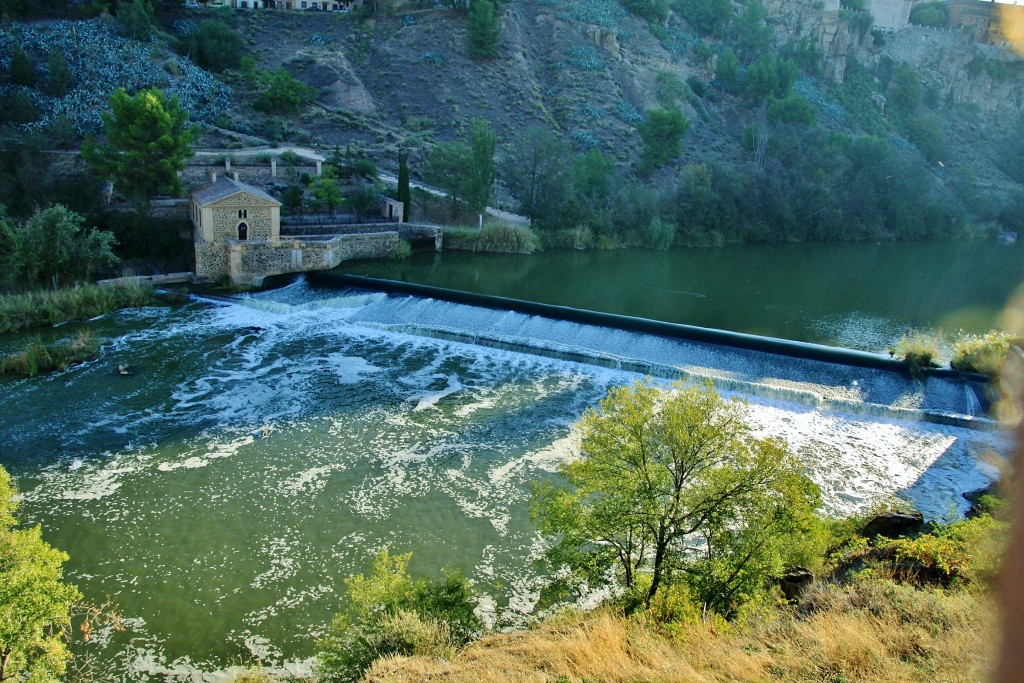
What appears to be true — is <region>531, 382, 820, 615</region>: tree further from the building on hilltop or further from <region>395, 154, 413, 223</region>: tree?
the building on hilltop

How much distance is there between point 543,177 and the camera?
32.1 meters

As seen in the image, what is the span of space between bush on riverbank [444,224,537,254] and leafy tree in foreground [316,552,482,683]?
2262 cm

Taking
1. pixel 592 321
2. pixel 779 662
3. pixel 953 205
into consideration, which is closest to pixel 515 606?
pixel 779 662

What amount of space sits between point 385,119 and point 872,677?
39385 millimetres

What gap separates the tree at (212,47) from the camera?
38875 mm

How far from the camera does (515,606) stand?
951cm

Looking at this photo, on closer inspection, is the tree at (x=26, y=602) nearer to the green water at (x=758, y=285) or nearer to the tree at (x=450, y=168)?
the green water at (x=758, y=285)

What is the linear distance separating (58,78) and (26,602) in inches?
1310

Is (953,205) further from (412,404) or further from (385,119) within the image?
(412,404)

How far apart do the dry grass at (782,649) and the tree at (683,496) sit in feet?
1.94

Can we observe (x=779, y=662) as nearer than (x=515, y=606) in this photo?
Yes

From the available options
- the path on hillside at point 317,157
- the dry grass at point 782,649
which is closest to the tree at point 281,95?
the path on hillside at point 317,157

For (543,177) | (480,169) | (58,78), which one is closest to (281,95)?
(58,78)

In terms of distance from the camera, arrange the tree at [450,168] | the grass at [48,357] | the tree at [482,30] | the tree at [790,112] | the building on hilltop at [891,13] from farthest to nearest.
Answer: the building on hilltop at [891,13]
the tree at [790,112]
the tree at [482,30]
the tree at [450,168]
the grass at [48,357]
